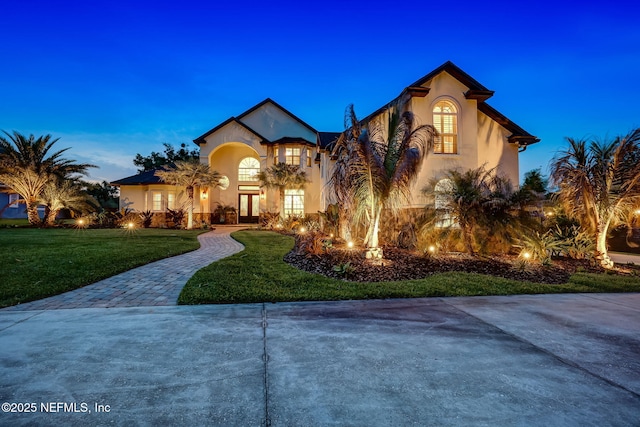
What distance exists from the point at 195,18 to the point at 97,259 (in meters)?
16.7

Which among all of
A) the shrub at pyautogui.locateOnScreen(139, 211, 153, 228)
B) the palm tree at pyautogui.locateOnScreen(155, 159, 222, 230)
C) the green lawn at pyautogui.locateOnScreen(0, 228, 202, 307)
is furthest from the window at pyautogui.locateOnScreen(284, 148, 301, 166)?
the green lawn at pyautogui.locateOnScreen(0, 228, 202, 307)

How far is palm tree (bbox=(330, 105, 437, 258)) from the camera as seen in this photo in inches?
306

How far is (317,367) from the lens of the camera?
2.66 metres

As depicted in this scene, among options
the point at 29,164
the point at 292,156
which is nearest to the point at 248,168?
the point at 292,156

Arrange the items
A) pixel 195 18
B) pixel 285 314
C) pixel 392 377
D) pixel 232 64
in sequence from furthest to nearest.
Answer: pixel 232 64
pixel 195 18
pixel 285 314
pixel 392 377

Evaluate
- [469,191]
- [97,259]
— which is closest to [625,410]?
[469,191]

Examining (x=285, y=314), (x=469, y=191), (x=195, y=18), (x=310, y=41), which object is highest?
(x=310, y=41)

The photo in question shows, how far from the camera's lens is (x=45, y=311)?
4.22m

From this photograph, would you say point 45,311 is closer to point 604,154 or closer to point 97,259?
point 97,259

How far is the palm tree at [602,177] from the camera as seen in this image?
7887 mm

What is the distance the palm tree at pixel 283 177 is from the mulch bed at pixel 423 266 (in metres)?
11.1

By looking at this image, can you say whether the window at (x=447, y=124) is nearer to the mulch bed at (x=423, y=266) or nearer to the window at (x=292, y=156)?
the mulch bed at (x=423, y=266)

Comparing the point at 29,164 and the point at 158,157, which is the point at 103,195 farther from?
the point at 29,164

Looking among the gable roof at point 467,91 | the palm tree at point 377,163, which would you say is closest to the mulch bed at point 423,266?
the palm tree at point 377,163
